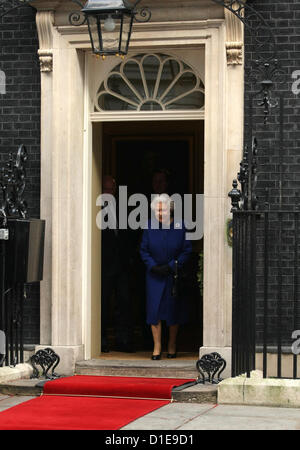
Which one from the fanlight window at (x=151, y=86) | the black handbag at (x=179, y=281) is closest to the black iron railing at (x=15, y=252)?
the fanlight window at (x=151, y=86)

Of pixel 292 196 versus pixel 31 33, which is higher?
pixel 31 33

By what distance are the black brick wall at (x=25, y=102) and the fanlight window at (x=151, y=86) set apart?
0.73 m

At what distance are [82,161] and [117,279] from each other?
1650 millimetres

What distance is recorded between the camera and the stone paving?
31.2ft

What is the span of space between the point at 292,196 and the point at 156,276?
5.82ft

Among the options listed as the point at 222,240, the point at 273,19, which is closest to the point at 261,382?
the point at 222,240

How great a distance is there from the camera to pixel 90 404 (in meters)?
10.8

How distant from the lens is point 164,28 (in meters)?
12.2

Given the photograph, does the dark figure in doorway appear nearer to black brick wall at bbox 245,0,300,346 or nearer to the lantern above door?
black brick wall at bbox 245,0,300,346

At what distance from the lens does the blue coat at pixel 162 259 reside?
12648 mm

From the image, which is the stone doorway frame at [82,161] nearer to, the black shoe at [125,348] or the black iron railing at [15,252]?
the black iron railing at [15,252]
